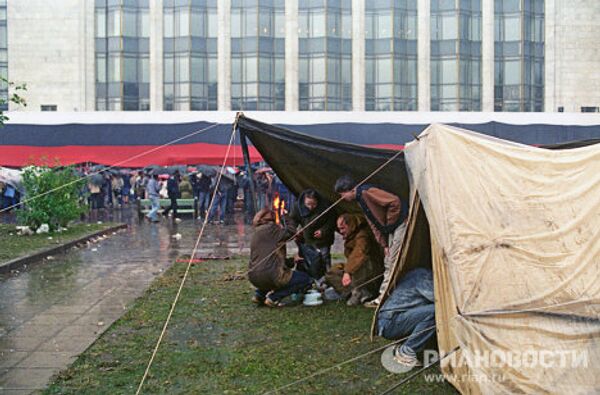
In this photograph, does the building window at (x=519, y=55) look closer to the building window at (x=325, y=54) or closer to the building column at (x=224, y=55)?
the building window at (x=325, y=54)

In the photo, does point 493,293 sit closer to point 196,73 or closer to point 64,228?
point 64,228

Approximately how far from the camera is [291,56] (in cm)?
4212

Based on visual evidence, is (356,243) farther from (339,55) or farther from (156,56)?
(156,56)

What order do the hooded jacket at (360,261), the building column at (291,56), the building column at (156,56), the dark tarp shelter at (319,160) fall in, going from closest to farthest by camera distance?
the dark tarp shelter at (319,160) < the hooded jacket at (360,261) < the building column at (156,56) < the building column at (291,56)

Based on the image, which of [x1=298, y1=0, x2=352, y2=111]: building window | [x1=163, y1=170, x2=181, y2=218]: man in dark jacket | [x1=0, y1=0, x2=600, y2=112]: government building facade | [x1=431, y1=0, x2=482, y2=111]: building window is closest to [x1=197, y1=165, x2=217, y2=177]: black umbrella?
[x1=163, y1=170, x2=181, y2=218]: man in dark jacket

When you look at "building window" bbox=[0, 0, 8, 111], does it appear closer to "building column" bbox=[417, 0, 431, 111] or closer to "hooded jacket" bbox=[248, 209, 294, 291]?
"building column" bbox=[417, 0, 431, 111]

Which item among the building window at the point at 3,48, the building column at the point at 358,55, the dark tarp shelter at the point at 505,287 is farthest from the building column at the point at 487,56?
the dark tarp shelter at the point at 505,287

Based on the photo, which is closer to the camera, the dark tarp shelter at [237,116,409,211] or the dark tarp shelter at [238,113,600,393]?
the dark tarp shelter at [238,113,600,393]

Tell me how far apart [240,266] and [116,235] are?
7.31 m

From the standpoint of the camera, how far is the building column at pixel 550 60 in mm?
41812

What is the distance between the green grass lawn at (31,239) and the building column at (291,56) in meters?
24.5

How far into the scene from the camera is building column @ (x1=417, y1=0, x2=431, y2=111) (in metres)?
42.1

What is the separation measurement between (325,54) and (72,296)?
34749 mm

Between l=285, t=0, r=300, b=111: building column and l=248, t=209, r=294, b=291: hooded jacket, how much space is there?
113 feet
